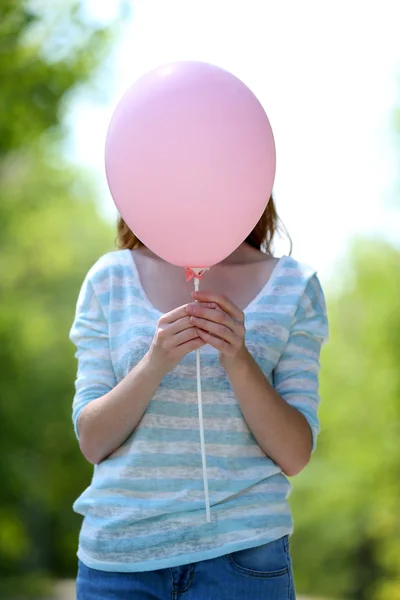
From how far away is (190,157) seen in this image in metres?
1.48

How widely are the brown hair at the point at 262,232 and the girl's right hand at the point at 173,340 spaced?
0.36 meters

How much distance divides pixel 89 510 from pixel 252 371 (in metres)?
0.38

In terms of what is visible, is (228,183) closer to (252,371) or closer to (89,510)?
(252,371)

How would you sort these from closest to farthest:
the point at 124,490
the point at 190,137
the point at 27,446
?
the point at 190,137 < the point at 124,490 < the point at 27,446

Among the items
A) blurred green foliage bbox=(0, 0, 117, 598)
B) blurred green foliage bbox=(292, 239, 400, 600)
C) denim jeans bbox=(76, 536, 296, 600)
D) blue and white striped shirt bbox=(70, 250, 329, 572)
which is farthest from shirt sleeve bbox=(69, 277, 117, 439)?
blurred green foliage bbox=(292, 239, 400, 600)

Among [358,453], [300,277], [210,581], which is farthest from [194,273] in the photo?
[358,453]

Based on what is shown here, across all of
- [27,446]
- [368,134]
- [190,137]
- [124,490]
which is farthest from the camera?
[27,446]

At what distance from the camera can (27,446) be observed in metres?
14.3

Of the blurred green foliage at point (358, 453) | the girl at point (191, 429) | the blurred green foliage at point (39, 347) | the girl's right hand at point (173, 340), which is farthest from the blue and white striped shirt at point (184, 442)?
the blurred green foliage at point (358, 453)

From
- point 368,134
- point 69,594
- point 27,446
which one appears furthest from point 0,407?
point 368,134

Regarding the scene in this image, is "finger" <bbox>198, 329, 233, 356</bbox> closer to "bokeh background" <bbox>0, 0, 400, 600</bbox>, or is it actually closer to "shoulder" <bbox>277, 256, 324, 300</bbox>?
"shoulder" <bbox>277, 256, 324, 300</bbox>

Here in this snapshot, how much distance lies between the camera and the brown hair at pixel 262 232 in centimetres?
184

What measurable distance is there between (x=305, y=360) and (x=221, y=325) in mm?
254

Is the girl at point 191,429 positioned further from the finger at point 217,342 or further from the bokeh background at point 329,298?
the bokeh background at point 329,298
